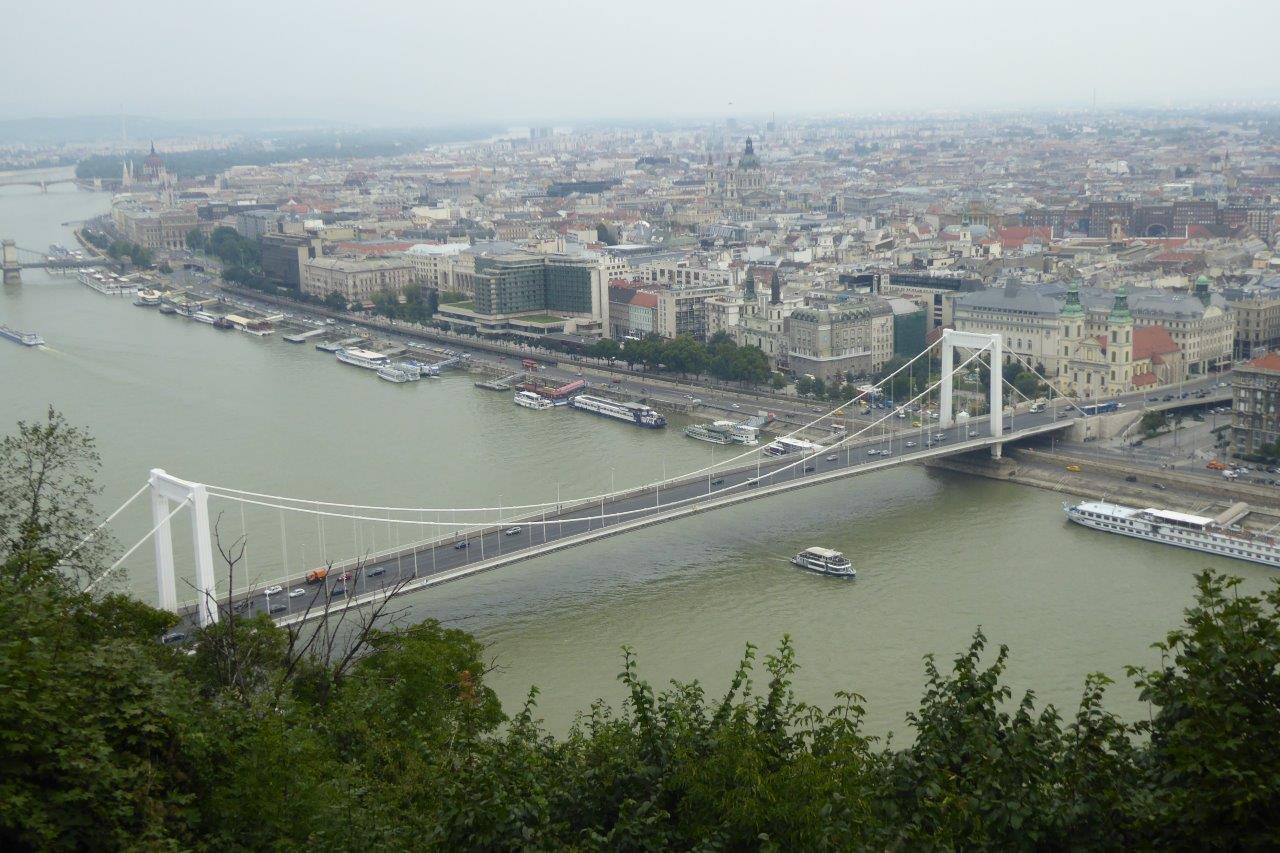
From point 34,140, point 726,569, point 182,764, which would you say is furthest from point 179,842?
point 34,140

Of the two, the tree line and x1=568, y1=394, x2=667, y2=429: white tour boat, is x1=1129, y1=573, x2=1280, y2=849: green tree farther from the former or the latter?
the tree line

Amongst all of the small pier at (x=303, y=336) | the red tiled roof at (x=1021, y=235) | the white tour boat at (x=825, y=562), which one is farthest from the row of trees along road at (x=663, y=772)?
the red tiled roof at (x=1021, y=235)

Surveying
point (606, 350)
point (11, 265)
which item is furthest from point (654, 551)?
point (11, 265)

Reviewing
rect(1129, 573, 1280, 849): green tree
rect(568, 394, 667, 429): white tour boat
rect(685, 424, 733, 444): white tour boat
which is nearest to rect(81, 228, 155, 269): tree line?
rect(568, 394, 667, 429): white tour boat

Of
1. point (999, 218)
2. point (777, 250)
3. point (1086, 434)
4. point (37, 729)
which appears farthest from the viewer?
point (999, 218)

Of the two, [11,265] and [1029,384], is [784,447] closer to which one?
[1029,384]

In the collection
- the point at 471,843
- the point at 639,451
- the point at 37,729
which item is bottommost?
the point at 639,451

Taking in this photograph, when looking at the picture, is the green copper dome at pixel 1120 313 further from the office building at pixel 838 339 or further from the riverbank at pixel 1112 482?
the riverbank at pixel 1112 482

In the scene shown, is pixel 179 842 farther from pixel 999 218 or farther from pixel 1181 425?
pixel 999 218
